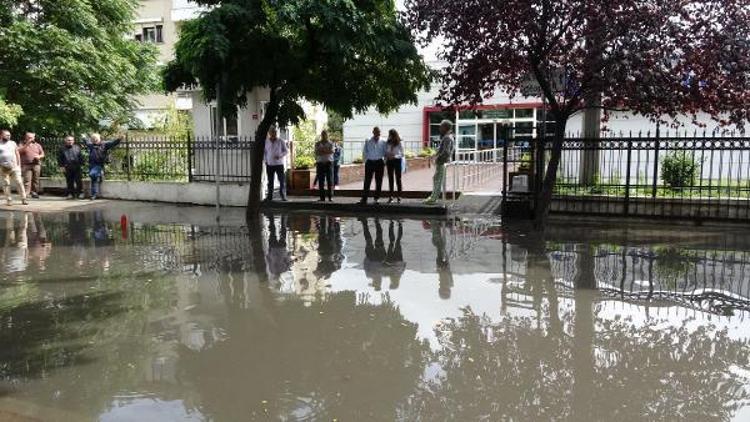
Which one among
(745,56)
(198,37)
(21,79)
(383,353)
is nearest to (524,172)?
(745,56)

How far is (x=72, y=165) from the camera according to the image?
16.7m

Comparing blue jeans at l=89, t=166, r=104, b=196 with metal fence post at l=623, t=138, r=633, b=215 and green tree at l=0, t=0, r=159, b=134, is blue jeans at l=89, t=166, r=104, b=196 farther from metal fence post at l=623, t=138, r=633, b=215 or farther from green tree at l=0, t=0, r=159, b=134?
metal fence post at l=623, t=138, r=633, b=215

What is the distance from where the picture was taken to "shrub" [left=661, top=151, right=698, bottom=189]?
38.3 ft

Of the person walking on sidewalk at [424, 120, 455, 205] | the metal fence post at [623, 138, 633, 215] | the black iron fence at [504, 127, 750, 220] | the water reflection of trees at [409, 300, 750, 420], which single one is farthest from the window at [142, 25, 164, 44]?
the water reflection of trees at [409, 300, 750, 420]

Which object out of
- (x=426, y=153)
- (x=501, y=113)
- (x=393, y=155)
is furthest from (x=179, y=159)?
(x=501, y=113)

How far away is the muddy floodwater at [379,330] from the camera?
4.27 m

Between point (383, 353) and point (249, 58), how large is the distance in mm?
7904

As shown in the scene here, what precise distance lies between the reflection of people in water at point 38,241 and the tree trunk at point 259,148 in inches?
148

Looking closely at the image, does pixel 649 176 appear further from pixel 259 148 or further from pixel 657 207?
pixel 259 148

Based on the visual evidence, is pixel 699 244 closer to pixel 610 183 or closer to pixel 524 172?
pixel 610 183

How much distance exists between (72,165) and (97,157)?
0.78m

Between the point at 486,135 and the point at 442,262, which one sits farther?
the point at 486,135

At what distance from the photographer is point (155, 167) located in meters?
16.5

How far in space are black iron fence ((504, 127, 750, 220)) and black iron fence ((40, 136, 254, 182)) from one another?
6.47 metres
